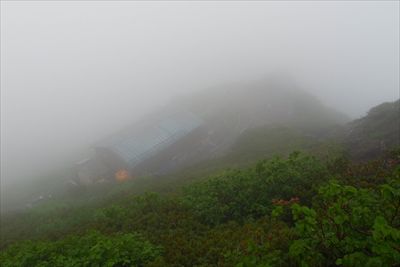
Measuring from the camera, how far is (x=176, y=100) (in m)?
68.5

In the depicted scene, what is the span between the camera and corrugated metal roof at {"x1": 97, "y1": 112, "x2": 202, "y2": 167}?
41.8 metres

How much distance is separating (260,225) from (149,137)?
113 ft

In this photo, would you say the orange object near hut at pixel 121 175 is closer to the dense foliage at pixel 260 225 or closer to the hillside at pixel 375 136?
the dense foliage at pixel 260 225

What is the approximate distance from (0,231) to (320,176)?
62.3ft

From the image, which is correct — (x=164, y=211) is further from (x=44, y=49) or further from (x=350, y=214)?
(x=44, y=49)

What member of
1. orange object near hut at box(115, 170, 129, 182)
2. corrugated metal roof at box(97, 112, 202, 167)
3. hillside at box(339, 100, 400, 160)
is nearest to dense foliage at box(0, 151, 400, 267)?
hillside at box(339, 100, 400, 160)

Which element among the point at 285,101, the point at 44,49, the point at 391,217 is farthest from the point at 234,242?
the point at 44,49

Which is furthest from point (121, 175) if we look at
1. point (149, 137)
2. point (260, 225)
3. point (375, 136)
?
point (260, 225)

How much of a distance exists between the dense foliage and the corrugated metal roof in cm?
2505

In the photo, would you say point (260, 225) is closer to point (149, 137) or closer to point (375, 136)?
point (375, 136)

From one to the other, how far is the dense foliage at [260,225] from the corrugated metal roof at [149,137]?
82.2ft

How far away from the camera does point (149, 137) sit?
44.3 metres

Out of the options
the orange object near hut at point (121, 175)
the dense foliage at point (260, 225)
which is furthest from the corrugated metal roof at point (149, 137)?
the dense foliage at point (260, 225)

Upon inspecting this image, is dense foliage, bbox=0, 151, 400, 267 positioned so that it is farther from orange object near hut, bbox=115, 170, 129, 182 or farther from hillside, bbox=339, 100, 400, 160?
orange object near hut, bbox=115, 170, 129, 182
